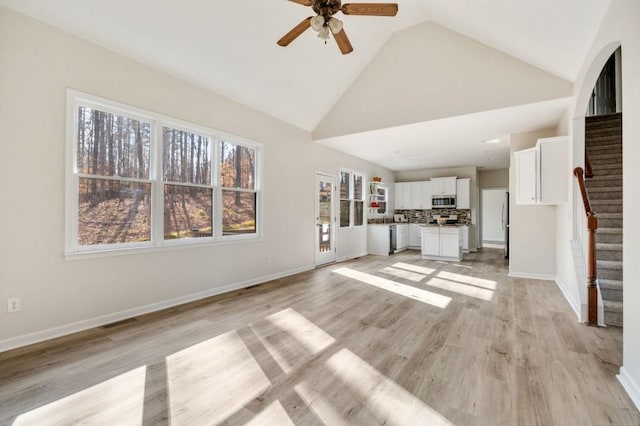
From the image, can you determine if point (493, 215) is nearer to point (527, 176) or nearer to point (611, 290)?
→ point (527, 176)

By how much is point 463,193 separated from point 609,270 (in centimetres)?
585

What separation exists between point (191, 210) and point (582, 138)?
5308 mm

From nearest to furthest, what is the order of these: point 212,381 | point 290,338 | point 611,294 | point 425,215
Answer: point 212,381 < point 290,338 < point 611,294 < point 425,215

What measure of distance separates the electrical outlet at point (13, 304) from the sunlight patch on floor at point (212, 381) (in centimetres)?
150

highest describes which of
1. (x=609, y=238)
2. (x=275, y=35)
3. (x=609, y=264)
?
(x=275, y=35)

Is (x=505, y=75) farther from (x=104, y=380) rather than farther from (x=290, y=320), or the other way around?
(x=104, y=380)

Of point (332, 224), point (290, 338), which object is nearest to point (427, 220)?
point (332, 224)

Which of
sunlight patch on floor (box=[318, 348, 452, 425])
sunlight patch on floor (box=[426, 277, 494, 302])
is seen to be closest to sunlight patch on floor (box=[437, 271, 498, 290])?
sunlight patch on floor (box=[426, 277, 494, 302])

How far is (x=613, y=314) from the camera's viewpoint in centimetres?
314

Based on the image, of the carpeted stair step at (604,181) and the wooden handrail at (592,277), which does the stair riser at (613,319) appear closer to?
the wooden handrail at (592,277)

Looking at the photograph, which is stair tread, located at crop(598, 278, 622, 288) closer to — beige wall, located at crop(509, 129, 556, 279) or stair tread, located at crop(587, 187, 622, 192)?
stair tread, located at crop(587, 187, 622, 192)

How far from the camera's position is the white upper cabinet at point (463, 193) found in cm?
907

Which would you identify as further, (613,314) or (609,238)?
(609,238)

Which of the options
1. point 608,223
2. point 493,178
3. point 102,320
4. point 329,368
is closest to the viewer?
point 329,368
